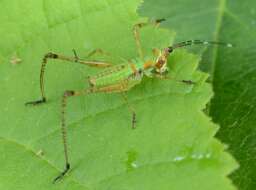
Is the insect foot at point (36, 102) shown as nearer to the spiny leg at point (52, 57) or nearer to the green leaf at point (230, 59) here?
the spiny leg at point (52, 57)

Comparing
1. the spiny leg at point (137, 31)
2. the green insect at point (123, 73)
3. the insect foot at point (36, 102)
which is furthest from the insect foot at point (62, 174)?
the spiny leg at point (137, 31)

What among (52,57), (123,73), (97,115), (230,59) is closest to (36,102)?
(52,57)

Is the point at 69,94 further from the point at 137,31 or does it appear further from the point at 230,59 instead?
the point at 230,59

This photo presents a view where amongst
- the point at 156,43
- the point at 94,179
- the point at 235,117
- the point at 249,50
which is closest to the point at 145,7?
the point at 156,43

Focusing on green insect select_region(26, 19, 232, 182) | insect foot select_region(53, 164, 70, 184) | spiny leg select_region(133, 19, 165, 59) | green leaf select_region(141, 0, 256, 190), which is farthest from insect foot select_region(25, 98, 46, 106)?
green leaf select_region(141, 0, 256, 190)

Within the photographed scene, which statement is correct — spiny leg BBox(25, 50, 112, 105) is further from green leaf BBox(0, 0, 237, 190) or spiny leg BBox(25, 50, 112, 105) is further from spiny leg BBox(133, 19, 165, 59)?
spiny leg BBox(133, 19, 165, 59)

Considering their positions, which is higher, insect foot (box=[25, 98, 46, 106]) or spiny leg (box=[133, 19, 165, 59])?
spiny leg (box=[133, 19, 165, 59])

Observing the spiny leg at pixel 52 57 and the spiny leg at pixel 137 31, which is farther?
the spiny leg at pixel 52 57
